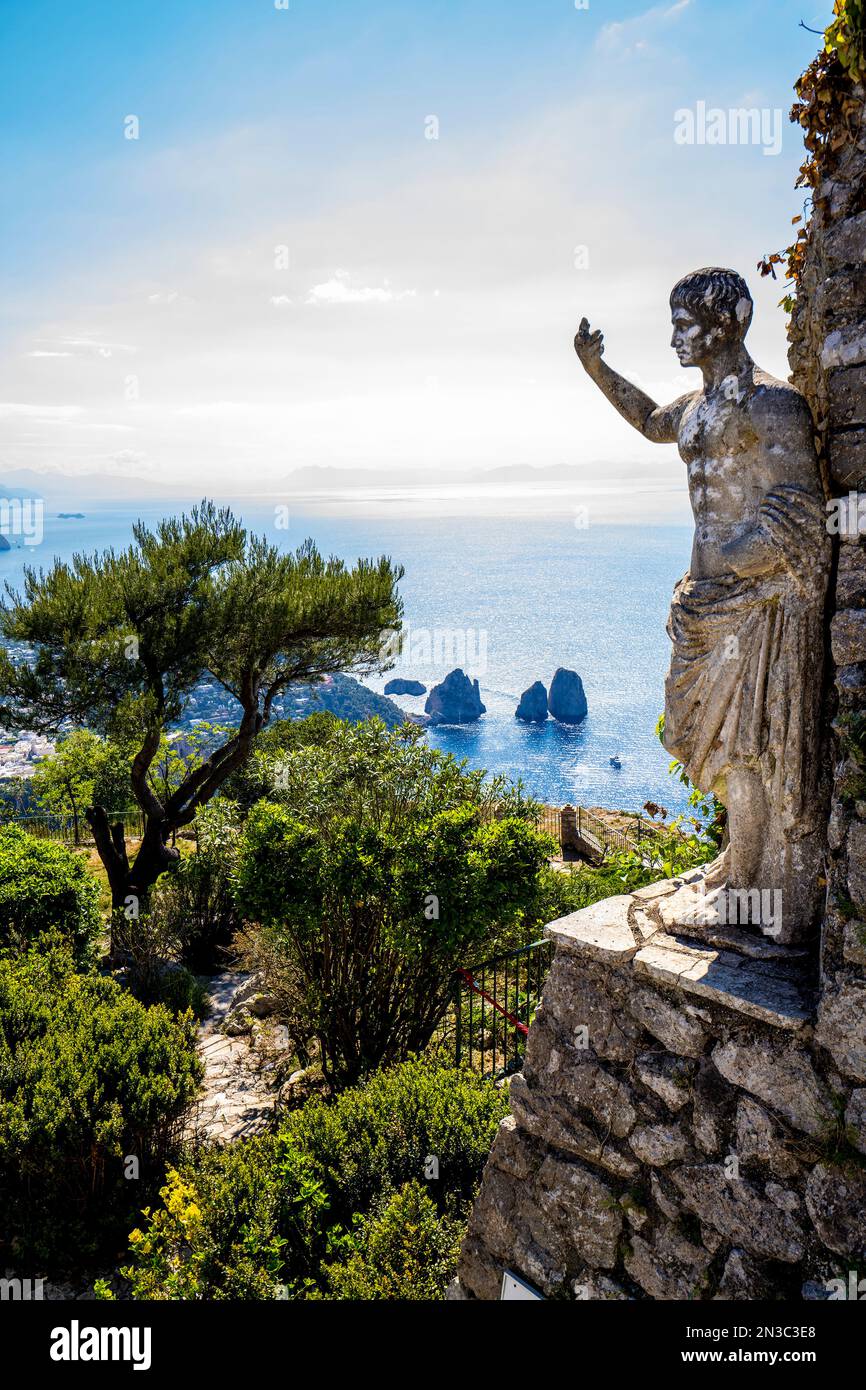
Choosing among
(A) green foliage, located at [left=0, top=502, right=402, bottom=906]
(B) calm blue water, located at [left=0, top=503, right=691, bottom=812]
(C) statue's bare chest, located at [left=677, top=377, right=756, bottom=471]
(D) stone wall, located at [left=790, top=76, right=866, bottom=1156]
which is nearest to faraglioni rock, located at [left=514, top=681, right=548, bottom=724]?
(B) calm blue water, located at [left=0, top=503, right=691, bottom=812]

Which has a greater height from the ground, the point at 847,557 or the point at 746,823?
the point at 847,557

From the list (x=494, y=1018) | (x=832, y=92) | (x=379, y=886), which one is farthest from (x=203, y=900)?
(x=832, y=92)

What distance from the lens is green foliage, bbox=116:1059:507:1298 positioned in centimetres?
375

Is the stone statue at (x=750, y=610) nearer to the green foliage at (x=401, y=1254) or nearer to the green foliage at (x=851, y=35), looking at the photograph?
the green foliage at (x=851, y=35)

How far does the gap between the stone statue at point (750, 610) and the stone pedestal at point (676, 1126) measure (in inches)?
13.4

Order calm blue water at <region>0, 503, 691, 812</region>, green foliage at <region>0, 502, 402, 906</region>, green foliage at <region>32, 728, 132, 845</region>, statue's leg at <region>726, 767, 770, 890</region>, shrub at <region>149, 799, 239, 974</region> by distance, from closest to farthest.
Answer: statue's leg at <region>726, 767, 770, 890</region> → shrub at <region>149, 799, 239, 974</region> → green foliage at <region>0, 502, 402, 906</region> → green foliage at <region>32, 728, 132, 845</region> → calm blue water at <region>0, 503, 691, 812</region>

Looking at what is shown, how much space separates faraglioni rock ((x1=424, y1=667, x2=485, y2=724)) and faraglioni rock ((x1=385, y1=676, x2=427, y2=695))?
11090 millimetres

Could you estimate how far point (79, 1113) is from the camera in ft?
15.8

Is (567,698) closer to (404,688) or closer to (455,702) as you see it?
(455,702)

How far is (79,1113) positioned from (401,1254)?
2280 millimetres

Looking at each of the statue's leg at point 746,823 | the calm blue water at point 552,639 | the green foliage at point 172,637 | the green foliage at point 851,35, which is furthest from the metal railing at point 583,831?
the green foliage at point 851,35

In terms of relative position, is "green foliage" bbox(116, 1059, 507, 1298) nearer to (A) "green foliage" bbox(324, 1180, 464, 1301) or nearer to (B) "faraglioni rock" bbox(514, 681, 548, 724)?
(A) "green foliage" bbox(324, 1180, 464, 1301)

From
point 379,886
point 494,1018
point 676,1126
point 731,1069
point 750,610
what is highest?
point 750,610
